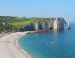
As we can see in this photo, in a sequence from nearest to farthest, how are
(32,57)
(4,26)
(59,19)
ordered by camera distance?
(32,57) → (4,26) → (59,19)

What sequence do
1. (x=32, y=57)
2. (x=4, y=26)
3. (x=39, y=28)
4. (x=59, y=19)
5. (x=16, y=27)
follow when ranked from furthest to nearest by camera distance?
(x=59, y=19) < (x=39, y=28) < (x=16, y=27) < (x=4, y=26) < (x=32, y=57)

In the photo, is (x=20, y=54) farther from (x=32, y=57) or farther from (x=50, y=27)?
(x=50, y=27)

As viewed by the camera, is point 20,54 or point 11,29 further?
point 11,29

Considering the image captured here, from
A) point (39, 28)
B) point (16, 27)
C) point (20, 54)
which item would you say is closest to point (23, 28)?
point (16, 27)

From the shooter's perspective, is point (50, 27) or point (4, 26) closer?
point (4, 26)

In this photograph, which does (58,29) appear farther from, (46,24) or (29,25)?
(29,25)

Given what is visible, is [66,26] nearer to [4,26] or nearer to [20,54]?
[4,26]

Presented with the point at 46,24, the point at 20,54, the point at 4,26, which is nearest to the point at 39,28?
the point at 46,24

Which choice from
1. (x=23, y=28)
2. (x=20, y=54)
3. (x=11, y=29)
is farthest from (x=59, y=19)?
(x=20, y=54)

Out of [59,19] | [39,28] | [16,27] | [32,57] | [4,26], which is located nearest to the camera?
[32,57]
